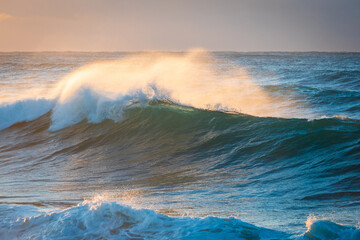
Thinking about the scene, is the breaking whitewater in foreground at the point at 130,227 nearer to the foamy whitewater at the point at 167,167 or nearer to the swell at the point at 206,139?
the foamy whitewater at the point at 167,167

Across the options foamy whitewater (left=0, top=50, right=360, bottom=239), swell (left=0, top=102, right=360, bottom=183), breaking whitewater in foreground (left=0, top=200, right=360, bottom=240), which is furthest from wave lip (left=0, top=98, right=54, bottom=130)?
breaking whitewater in foreground (left=0, top=200, right=360, bottom=240)

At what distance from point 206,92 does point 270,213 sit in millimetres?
14541

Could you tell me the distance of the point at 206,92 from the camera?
62.2 ft

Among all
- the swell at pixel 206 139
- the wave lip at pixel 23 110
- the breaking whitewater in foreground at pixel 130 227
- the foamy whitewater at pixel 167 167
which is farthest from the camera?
the wave lip at pixel 23 110

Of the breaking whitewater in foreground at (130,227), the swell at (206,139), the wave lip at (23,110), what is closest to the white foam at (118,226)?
the breaking whitewater in foreground at (130,227)

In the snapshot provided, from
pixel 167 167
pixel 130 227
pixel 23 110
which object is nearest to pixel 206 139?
pixel 167 167

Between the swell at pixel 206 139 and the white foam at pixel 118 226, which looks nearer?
the white foam at pixel 118 226

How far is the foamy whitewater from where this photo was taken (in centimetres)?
384

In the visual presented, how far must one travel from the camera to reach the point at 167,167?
7.66m

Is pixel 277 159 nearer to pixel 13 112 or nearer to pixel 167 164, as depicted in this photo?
pixel 167 164

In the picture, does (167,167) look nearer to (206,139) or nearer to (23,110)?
(206,139)

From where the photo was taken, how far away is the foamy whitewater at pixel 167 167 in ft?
12.6

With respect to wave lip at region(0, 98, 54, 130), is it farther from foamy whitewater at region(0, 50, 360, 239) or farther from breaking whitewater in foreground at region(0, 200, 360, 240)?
breaking whitewater in foreground at region(0, 200, 360, 240)

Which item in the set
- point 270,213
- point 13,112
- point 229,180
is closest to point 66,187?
point 229,180
